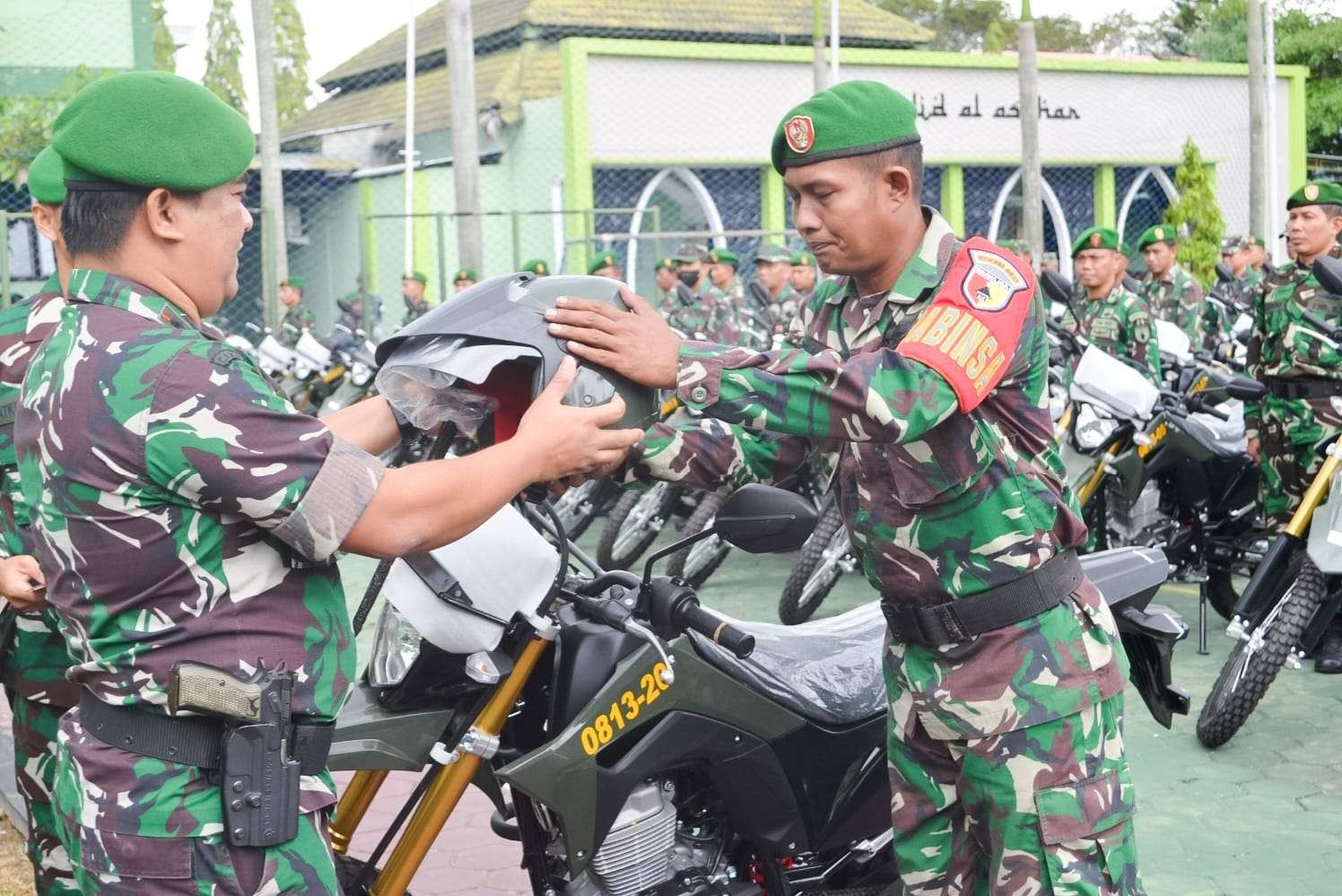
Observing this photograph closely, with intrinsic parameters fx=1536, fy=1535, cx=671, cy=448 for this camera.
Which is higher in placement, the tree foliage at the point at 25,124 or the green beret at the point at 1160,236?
the tree foliage at the point at 25,124

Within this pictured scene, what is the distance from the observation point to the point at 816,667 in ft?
10.5

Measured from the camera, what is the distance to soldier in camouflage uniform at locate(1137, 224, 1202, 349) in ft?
40.5

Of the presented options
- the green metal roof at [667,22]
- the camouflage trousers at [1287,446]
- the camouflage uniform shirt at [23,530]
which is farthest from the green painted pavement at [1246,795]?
the green metal roof at [667,22]

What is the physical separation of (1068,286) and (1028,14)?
35.6 ft

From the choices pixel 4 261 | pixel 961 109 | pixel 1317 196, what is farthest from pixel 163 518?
pixel 961 109

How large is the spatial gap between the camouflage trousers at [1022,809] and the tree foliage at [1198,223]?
69.3 feet

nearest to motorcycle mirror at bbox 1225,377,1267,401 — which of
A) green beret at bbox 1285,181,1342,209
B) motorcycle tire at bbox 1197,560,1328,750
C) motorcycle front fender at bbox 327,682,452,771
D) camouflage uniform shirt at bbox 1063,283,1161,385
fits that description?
motorcycle tire at bbox 1197,560,1328,750

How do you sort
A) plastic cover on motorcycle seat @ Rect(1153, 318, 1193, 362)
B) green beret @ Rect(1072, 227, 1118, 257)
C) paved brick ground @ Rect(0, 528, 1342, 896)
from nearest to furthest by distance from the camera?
paved brick ground @ Rect(0, 528, 1342, 896), plastic cover on motorcycle seat @ Rect(1153, 318, 1193, 362), green beret @ Rect(1072, 227, 1118, 257)

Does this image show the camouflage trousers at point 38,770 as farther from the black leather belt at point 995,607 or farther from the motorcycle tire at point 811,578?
the motorcycle tire at point 811,578

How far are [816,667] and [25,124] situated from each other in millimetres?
8557

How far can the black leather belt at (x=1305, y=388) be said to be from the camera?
664cm

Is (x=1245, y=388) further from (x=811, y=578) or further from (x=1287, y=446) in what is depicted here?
(x=811, y=578)

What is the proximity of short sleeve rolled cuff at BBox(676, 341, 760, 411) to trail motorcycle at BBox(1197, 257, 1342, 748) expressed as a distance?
335 cm

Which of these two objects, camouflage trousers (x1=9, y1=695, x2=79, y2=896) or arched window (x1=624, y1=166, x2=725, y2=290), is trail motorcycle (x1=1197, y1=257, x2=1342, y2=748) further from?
Result: arched window (x1=624, y1=166, x2=725, y2=290)
